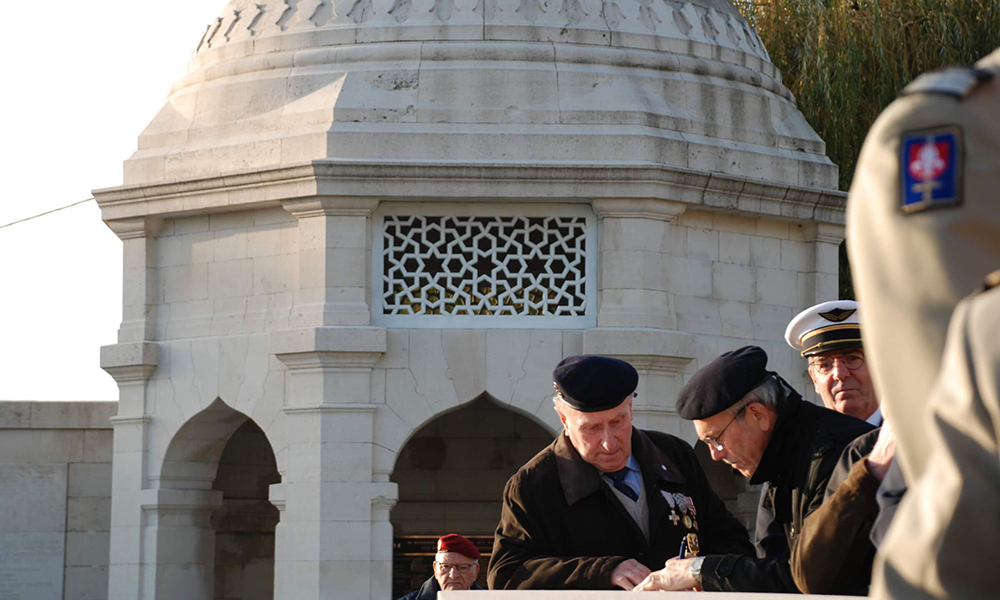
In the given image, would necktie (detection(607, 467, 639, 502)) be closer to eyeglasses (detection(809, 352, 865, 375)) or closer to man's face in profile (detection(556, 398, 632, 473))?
man's face in profile (detection(556, 398, 632, 473))

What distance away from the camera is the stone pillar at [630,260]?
12180mm

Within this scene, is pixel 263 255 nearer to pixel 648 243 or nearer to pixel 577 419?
pixel 648 243

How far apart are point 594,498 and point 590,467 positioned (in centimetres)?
10

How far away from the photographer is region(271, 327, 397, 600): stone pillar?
11859mm

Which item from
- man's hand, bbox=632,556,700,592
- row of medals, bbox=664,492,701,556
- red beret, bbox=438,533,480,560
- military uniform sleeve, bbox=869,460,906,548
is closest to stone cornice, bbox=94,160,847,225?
red beret, bbox=438,533,480,560

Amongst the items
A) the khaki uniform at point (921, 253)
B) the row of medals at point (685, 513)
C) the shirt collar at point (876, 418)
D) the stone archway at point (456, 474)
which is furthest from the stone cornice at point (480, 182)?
the khaki uniform at point (921, 253)

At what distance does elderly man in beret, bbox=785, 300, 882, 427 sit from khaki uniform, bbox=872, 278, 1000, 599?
3474 mm

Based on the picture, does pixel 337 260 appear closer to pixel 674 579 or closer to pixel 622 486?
pixel 622 486

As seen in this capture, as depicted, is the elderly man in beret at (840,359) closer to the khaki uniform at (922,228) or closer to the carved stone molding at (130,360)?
the khaki uniform at (922,228)

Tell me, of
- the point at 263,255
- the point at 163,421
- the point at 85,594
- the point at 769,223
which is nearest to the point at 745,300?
the point at 769,223

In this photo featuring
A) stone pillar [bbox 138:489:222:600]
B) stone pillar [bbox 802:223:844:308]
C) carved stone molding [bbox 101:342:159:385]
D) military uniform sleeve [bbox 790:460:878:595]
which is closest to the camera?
military uniform sleeve [bbox 790:460:878:595]

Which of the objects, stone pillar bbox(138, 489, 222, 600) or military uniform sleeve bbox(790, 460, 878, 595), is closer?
military uniform sleeve bbox(790, 460, 878, 595)

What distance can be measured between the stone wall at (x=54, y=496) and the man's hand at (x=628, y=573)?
36.1ft

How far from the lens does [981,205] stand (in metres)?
1.64
